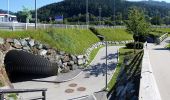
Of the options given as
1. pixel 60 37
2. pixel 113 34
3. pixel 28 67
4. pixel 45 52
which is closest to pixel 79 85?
pixel 28 67

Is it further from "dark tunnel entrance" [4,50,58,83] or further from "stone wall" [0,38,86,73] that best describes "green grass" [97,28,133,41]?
"dark tunnel entrance" [4,50,58,83]

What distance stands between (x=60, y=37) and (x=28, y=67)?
8.69 meters

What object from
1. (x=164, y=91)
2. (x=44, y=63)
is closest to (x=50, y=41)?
(x=44, y=63)

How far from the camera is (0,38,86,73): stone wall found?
3491 cm

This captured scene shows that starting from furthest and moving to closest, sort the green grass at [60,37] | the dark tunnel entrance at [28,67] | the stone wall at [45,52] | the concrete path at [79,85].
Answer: the green grass at [60,37] → the dark tunnel entrance at [28,67] → the stone wall at [45,52] → the concrete path at [79,85]

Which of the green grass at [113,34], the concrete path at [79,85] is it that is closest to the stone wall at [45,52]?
the concrete path at [79,85]

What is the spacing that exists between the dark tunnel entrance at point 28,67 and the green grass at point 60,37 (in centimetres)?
253

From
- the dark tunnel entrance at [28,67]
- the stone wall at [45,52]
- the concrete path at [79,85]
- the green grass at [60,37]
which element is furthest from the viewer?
the green grass at [60,37]

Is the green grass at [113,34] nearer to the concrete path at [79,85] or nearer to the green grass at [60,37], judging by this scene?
the green grass at [60,37]

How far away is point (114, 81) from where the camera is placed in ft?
115

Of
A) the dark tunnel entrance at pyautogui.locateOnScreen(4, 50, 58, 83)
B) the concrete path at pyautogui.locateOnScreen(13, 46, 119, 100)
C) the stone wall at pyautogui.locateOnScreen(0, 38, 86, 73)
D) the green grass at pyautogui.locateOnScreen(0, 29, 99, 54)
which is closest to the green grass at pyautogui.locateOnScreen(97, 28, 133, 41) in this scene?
the green grass at pyautogui.locateOnScreen(0, 29, 99, 54)

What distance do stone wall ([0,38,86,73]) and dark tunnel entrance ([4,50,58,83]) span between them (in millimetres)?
791

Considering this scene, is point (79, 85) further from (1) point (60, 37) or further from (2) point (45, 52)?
(1) point (60, 37)

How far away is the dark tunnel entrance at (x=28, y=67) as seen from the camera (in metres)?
37.0
